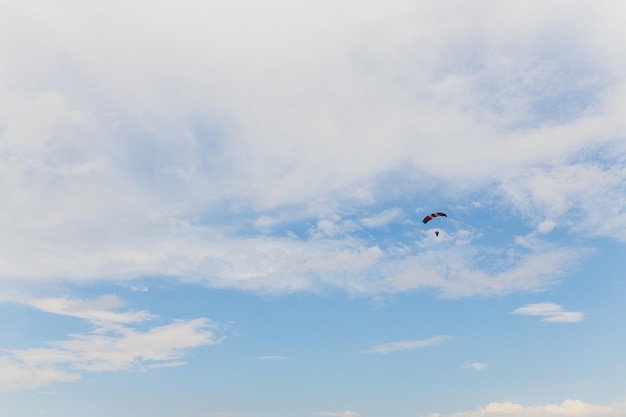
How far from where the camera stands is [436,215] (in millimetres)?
191125
